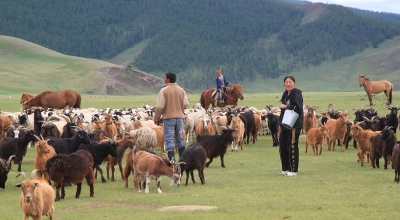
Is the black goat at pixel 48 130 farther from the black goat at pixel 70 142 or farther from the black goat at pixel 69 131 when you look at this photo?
the black goat at pixel 70 142

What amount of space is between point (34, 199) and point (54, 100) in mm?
25150

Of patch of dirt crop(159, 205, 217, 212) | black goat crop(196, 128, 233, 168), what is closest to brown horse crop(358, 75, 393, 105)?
black goat crop(196, 128, 233, 168)

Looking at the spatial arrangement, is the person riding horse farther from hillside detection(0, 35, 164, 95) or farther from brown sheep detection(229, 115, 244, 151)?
hillside detection(0, 35, 164, 95)

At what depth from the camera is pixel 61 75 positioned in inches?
4373

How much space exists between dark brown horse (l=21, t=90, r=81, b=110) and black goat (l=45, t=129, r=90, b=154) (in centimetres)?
1872

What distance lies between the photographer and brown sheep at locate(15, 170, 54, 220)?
8969mm

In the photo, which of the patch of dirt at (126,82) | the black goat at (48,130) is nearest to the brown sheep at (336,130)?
the black goat at (48,130)

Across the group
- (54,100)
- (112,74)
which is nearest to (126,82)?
(112,74)

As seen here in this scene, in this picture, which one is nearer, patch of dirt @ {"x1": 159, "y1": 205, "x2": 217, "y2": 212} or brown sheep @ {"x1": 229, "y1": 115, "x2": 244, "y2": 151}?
patch of dirt @ {"x1": 159, "y1": 205, "x2": 217, "y2": 212}

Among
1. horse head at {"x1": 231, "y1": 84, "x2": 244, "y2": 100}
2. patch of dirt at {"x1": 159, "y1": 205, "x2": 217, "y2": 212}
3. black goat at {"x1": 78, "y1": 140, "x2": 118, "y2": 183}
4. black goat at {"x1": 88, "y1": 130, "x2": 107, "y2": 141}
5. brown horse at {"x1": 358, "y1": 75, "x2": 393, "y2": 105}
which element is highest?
brown horse at {"x1": 358, "y1": 75, "x2": 393, "y2": 105}

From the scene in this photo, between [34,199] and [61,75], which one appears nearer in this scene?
[34,199]

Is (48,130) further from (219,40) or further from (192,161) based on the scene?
(219,40)

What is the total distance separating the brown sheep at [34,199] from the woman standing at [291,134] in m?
6.28

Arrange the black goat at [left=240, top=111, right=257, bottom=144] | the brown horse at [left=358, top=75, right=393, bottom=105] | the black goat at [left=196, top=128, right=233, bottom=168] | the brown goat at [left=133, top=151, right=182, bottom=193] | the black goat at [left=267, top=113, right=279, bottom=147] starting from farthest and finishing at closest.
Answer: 1. the brown horse at [left=358, top=75, right=393, bottom=105]
2. the black goat at [left=240, top=111, right=257, bottom=144]
3. the black goat at [left=267, top=113, right=279, bottom=147]
4. the black goat at [left=196, top=128, right=233, bottom=168]
5. the brown goat at [left=133, top=151, right=182, bottom=193]
